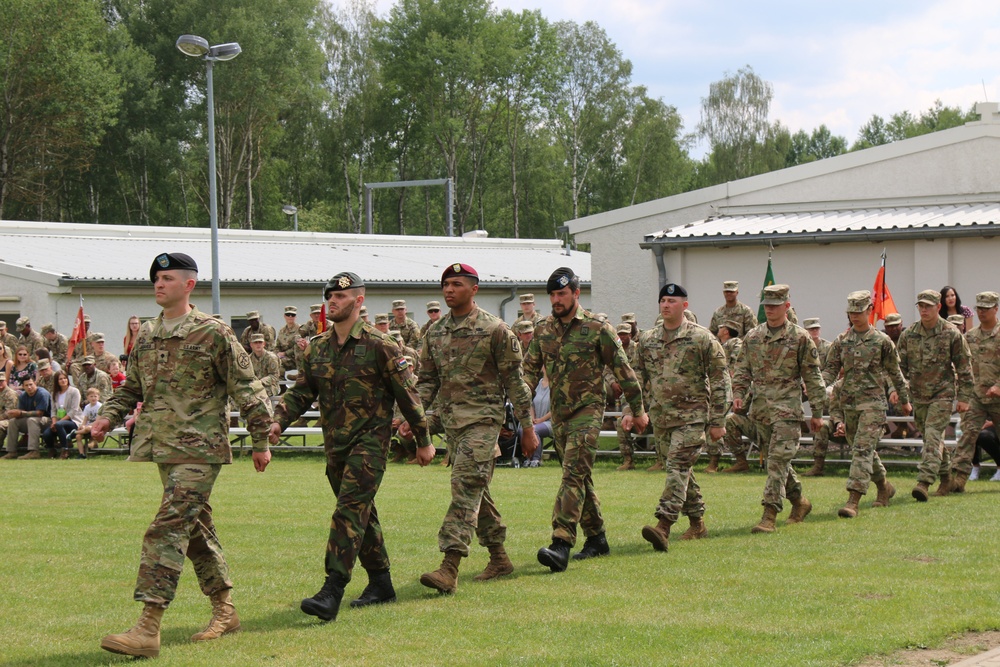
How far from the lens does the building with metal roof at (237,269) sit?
100 feet

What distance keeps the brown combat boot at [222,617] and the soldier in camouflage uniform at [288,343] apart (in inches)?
665

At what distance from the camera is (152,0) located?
59000 mm

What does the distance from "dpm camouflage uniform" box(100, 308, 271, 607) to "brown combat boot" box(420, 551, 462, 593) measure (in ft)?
5.14

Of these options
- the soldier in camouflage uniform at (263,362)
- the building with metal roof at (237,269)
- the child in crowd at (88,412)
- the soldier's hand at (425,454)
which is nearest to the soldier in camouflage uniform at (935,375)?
the soldier's hand at (425,454)

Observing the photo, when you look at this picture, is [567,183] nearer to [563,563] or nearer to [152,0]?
[152,0]

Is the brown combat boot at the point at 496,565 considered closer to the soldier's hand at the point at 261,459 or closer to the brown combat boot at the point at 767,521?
the soldier's hand at the point at 261,459

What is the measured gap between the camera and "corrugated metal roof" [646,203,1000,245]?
2045 centimetres

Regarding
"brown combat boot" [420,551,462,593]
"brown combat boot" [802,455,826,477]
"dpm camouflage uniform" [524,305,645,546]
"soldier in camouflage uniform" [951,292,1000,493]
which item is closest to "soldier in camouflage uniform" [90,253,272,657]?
"brown combat boot" [420,551,462,593]

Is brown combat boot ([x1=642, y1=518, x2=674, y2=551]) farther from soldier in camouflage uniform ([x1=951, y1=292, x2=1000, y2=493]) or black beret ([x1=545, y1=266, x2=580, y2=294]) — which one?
soldier in camouflage uniform ([x1=951, y1=292, x2=1000, y2=493])

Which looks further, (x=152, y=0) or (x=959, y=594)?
(x=152, y=0)

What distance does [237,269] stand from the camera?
116 ft

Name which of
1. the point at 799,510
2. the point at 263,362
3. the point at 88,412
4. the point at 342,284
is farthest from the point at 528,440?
the point at 88,412

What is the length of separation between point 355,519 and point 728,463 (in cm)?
1153

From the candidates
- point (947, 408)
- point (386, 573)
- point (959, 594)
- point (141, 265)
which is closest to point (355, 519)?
point (386, 573)
